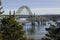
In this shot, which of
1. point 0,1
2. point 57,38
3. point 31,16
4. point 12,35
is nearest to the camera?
point 12,35

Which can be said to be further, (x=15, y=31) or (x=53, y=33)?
(x=53, y=33)

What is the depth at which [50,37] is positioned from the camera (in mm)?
23828

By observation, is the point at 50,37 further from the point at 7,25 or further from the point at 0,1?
the point at 0,1

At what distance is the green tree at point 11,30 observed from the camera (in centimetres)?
2111

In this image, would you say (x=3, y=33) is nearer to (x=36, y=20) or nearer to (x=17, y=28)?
(x=17, y=28)

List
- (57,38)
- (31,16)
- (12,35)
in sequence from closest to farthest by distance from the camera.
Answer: (12,35)
(57,38)
(31,16)

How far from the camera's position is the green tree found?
831 inches

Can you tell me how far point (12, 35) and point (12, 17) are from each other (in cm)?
197

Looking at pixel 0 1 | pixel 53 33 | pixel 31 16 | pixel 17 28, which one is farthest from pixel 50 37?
pixel 31 16

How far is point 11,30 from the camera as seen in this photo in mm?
21500

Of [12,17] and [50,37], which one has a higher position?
[12,17]

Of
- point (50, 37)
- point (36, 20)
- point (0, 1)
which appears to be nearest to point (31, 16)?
point (36, 20)

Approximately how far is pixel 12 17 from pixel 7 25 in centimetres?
117

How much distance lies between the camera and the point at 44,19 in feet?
295
